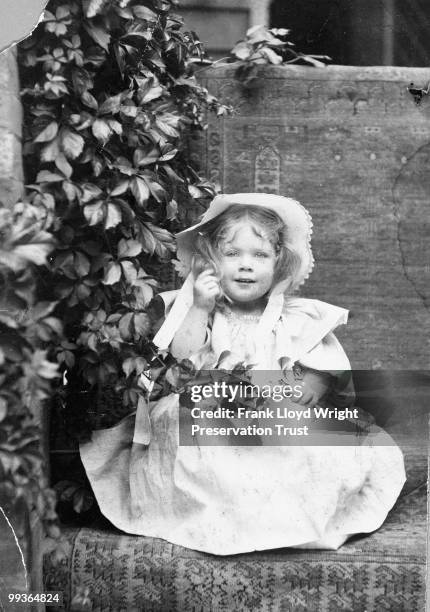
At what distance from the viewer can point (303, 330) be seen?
2.83 metres

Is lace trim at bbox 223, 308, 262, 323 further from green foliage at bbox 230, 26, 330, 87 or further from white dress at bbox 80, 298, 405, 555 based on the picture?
green foliage at bbox 230, 26, 330, 87

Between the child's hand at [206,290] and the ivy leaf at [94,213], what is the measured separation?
0.45 meters

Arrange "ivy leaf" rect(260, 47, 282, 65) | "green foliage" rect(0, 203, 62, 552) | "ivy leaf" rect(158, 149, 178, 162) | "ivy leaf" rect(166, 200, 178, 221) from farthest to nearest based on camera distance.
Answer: "ivy leaf" rect(260, 47, 282, 65)
"ivy leaf" rect(166, 200, 178, 221)
"ivy leaf" rect(158, 149, 178, 162)
"green foliage" rect(0, 203, 62, 552)

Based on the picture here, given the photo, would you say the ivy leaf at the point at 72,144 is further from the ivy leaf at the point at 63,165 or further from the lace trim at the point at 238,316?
the lace trim at the point at 238,316

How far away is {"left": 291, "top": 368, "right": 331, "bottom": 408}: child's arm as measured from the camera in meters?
2.76

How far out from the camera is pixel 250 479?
2.69m

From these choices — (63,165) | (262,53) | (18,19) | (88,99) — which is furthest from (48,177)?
(262,53)

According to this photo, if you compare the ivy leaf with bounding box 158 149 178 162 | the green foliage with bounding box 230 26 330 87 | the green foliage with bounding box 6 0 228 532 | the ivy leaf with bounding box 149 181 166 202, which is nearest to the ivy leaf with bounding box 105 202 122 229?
the green foliage with bounding box 6 0 228 532

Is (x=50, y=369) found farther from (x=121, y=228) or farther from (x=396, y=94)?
(x=396, y=94)

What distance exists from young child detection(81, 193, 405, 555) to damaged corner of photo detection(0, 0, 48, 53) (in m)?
0.79

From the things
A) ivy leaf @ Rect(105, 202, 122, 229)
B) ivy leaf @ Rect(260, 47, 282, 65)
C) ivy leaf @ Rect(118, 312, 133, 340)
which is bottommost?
ivy leaf @ Rect(118, 312, 133, 340)

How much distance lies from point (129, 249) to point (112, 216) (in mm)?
130

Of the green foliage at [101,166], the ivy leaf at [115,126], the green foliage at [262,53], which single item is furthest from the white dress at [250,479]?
the green foliage at [262,53]

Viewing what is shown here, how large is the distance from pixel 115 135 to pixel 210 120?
1.39 feet
